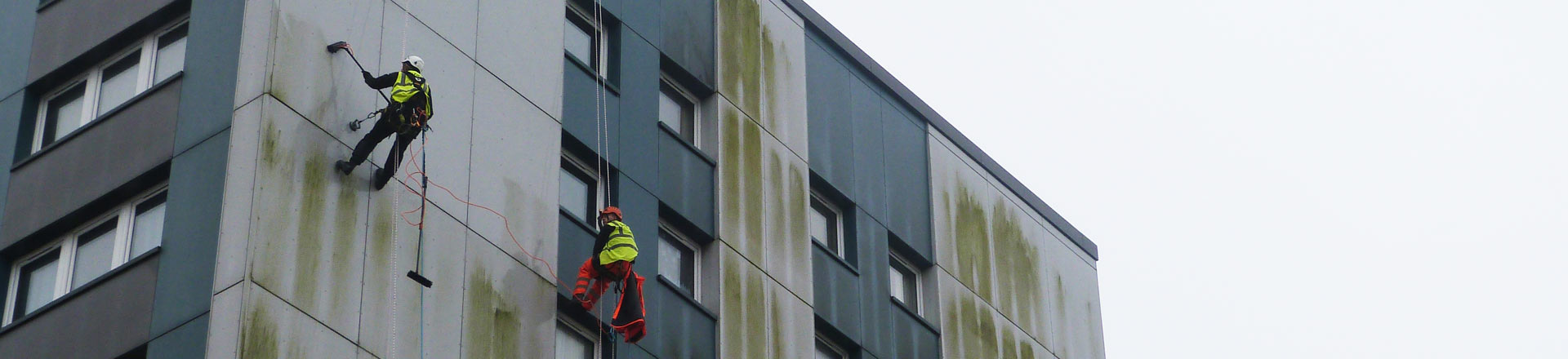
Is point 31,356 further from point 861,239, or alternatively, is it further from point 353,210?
point 861,239

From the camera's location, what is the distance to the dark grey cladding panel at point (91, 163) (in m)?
25.1

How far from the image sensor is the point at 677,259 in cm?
3130

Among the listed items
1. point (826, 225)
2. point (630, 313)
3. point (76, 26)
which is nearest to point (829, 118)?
point (826, 225)

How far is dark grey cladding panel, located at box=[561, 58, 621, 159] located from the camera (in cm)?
2947

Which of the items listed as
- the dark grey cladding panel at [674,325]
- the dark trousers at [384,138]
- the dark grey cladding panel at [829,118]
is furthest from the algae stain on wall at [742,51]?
the dark trousers at [384,138]

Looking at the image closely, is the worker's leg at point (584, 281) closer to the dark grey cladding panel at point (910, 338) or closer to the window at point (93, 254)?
the window at point (93, 254)

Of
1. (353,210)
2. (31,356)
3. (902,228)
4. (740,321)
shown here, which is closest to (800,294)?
(740,321)

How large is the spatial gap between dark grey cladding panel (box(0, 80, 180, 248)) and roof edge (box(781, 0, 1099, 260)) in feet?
45.4

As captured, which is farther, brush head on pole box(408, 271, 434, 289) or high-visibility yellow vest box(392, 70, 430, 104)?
brush head on pole box(408, 271, 434, 289)

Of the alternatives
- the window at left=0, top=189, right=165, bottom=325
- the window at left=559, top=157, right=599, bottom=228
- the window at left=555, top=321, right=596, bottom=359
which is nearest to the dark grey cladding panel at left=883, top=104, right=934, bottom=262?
the window at left=559, top=157, right=599, bottom=228

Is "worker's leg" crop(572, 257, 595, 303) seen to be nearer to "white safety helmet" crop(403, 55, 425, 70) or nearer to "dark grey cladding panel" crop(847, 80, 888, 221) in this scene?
"white safety helmet" crop(403, 55, 425, 70)

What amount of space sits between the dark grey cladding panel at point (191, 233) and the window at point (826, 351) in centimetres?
1218

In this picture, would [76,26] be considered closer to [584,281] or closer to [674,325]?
[584,281]

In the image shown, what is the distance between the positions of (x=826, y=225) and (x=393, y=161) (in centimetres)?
1167
